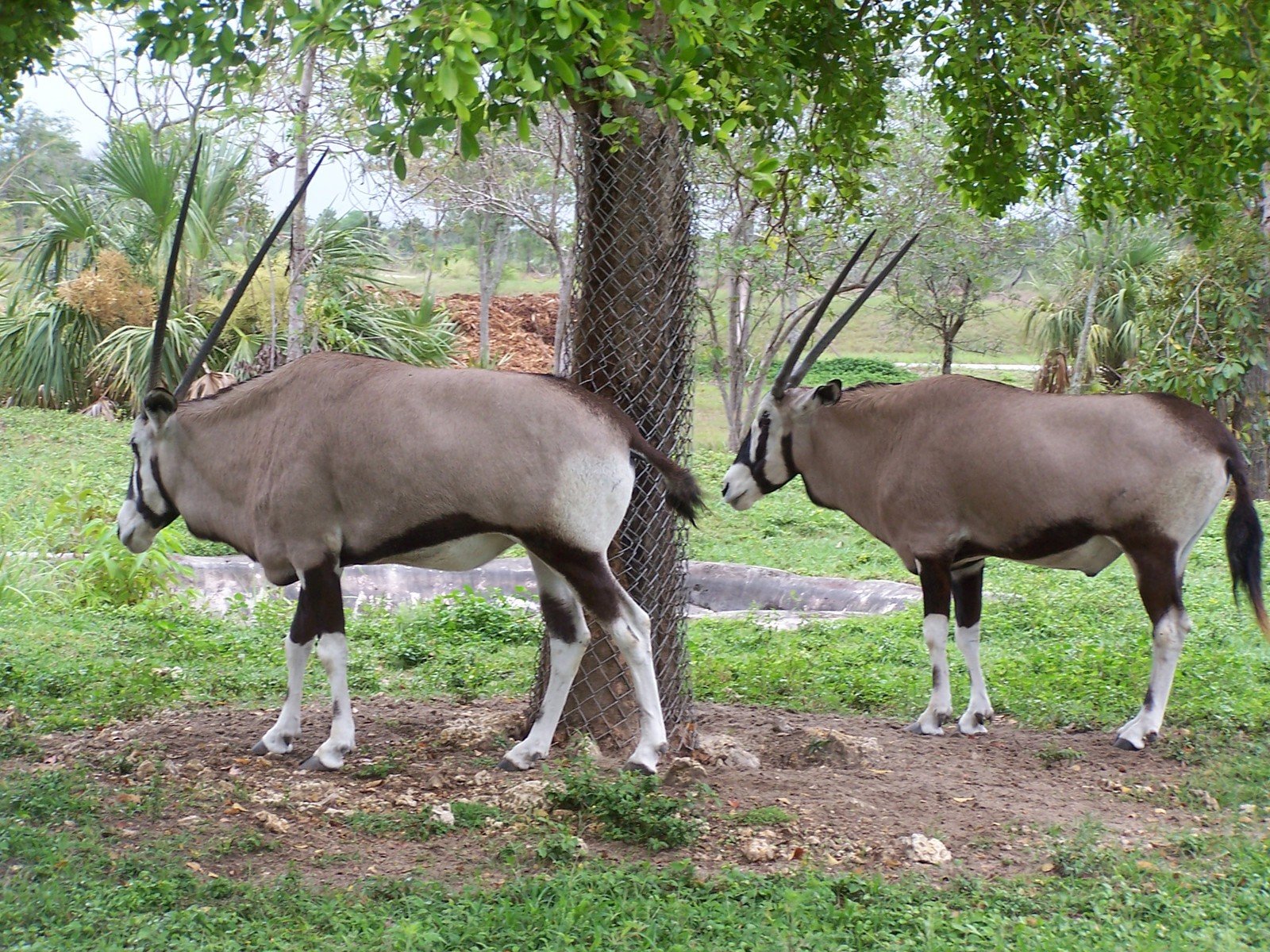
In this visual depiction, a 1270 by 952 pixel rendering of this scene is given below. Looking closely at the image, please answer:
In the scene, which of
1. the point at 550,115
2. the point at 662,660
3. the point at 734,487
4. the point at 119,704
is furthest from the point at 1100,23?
the point at 550,115

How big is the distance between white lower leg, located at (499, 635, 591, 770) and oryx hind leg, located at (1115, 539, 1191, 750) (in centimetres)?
260

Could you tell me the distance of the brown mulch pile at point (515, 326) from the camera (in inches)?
1134

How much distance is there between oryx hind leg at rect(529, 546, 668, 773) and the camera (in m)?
5.06

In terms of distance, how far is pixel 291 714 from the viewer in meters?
5.70

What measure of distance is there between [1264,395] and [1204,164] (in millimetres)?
2144

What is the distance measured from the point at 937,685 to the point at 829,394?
1640 millimetres

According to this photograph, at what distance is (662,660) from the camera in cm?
582

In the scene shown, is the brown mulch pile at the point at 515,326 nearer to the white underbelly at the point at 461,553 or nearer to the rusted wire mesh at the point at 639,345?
the rusted wire mesh at the point at 639,345

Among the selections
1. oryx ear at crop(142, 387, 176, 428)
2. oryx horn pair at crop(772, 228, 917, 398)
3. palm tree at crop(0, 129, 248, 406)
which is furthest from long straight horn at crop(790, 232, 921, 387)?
palm tree at crop(0, 129, 248, 406)

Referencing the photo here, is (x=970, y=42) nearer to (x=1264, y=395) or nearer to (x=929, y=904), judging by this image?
(x=1264, y=395)

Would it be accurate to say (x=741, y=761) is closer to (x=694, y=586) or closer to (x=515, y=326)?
(x=694, y=586)

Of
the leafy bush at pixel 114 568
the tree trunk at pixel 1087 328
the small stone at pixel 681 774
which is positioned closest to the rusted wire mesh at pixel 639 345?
the small stone at pixel 681 774

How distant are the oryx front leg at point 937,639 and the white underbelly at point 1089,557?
43cm

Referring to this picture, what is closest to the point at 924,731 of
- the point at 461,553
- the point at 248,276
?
the point at 461,553
